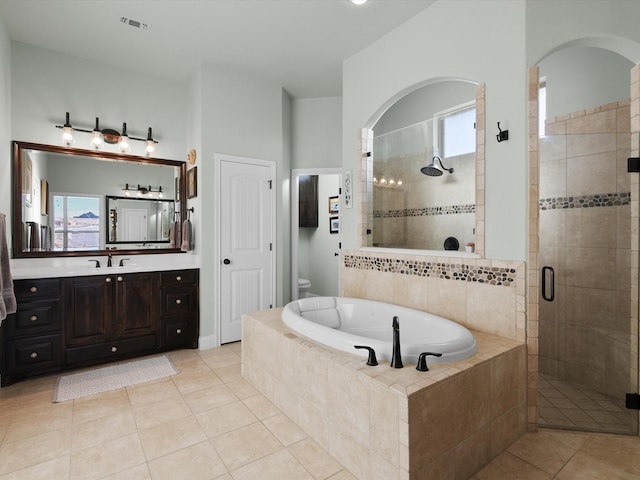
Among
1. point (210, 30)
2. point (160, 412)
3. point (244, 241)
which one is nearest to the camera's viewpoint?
point (160, 412)

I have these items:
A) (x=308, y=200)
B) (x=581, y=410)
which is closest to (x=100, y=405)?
(x=581, y=410)

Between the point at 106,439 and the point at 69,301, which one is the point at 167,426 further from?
the point at 69,301

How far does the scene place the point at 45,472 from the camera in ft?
5.57

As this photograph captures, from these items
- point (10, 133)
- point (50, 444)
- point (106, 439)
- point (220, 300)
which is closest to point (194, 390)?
point (106, 439)

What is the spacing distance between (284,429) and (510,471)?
3.94ft

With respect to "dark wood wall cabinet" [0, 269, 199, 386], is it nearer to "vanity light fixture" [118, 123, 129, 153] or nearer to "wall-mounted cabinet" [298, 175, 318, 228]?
"vanity light fixture" [118, 123, 129, 153]

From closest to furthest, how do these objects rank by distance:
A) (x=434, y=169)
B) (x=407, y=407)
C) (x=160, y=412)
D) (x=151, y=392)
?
1. (x=407, y=407)
2. (x=160, y=412)
3. (x=151, y=392)
4. (x=434, y=169)

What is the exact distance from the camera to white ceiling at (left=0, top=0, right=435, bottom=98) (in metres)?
2.62

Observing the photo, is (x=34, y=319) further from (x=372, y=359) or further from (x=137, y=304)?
(x=372, y=359)

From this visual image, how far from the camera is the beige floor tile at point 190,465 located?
1672mm

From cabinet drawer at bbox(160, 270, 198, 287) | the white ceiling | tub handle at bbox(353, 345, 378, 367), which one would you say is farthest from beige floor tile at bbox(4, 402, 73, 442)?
the white ceiling

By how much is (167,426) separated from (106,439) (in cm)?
32

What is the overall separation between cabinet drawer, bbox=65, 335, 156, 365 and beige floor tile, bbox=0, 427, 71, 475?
100 centimetres

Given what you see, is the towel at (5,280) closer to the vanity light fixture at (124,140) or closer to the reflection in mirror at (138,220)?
the reflection in mirror at (138,220)
